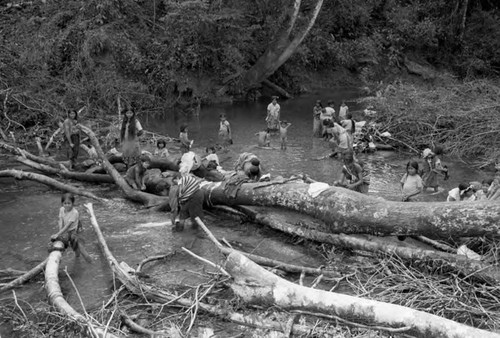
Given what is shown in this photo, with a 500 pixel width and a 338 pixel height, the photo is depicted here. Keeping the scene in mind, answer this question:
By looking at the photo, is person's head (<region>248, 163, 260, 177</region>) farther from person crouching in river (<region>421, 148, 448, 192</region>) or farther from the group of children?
person crouching in river (<region>421, 148, 448, 192</region>)

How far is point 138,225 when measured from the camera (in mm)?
9688

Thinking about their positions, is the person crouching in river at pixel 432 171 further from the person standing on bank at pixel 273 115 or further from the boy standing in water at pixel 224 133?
the person standing on bank at pixel 273 115

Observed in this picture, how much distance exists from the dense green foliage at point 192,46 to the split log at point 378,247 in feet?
32.4

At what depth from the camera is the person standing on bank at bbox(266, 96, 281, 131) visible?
701 inches

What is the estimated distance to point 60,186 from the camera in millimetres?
11375

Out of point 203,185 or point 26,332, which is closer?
point 26,332

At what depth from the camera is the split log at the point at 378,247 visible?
6.77 metres

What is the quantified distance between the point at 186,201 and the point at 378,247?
11.0 feet

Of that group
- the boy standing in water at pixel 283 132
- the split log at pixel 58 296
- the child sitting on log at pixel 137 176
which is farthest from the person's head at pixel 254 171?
the boy standing in water at pixel 283 132

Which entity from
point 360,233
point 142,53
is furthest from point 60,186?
point 142,53

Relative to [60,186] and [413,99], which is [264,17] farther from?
[60,186]

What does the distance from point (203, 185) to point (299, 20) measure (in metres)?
16.3

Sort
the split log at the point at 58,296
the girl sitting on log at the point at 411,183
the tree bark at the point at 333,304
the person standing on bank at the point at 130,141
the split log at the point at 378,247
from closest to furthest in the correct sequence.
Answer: the tree bark at the point at 333,304 → the split log at the point at 58,296 → the split log at the point at 378,247 → the girl sitting on log at the point at 411,183 → the person standing on bank at the point at 130,141

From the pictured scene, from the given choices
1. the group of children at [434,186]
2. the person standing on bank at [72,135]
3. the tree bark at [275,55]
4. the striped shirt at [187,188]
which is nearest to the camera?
the group of children at [434,186]
